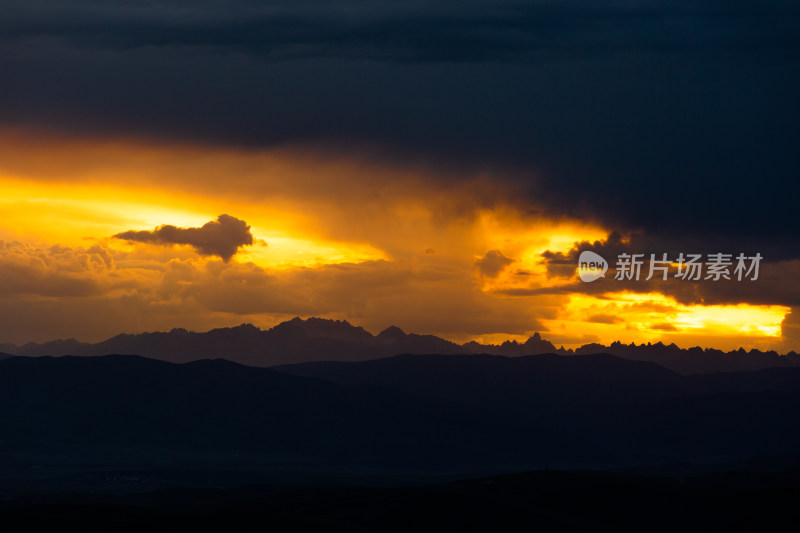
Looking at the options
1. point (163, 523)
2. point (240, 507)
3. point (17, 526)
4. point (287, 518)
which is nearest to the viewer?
point (17, 526)

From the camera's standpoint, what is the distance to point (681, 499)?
199125mm

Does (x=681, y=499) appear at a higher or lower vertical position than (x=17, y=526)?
higher

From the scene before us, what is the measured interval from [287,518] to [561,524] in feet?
160

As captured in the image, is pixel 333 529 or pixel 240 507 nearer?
pixel 333 529

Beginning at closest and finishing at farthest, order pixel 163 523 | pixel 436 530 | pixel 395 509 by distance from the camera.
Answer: pixel 163 523 → pixel 436 530 → pixel 395 509

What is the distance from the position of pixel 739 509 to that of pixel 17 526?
126 metres

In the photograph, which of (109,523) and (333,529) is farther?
(333,529)

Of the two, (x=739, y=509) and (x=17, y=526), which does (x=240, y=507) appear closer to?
(x=17, y=526)

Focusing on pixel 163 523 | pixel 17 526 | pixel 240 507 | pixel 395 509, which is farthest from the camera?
pixel 240 507

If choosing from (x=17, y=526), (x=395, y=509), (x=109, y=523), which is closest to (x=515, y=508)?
(x=395, y=509)

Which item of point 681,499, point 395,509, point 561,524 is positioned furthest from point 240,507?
point 681,499

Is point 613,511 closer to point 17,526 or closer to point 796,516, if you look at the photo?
point 796,516

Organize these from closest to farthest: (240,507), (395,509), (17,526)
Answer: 1. (17,526)
2. (395,509)
3. (240,507)

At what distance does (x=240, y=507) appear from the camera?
197125mm
